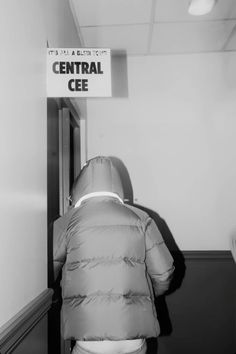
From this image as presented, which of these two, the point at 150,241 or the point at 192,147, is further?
the point at 192,147

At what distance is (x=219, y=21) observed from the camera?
3328mm

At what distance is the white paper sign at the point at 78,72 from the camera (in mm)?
2121

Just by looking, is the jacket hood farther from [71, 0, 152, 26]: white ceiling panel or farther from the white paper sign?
[71, 0, 152, 26]: white ceiling panel

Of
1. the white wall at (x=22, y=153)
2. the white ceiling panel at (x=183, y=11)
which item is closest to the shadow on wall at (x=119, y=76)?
the white ceiling panel at (x=183, y=11)

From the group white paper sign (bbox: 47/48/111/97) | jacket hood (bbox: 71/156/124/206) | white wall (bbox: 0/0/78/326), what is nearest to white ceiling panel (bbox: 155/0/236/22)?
white paper sign (bbox: 47/48/111/97)

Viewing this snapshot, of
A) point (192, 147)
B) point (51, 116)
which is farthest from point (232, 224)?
point (51, 116)

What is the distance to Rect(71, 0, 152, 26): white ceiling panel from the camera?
2975 millimetres

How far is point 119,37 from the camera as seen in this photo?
3635mm

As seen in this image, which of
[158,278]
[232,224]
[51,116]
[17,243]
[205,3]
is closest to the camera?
[17,243]

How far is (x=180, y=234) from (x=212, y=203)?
46 centimetres

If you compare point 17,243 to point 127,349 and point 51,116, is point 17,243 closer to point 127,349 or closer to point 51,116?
point 127,349

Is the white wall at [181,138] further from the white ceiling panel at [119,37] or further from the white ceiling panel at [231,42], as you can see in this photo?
the white ceiling panel at [119,37]

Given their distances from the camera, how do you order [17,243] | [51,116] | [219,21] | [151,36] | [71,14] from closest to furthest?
[17,243], [51,116], [71,14], [219,21], [151,36]

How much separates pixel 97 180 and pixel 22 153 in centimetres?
55
